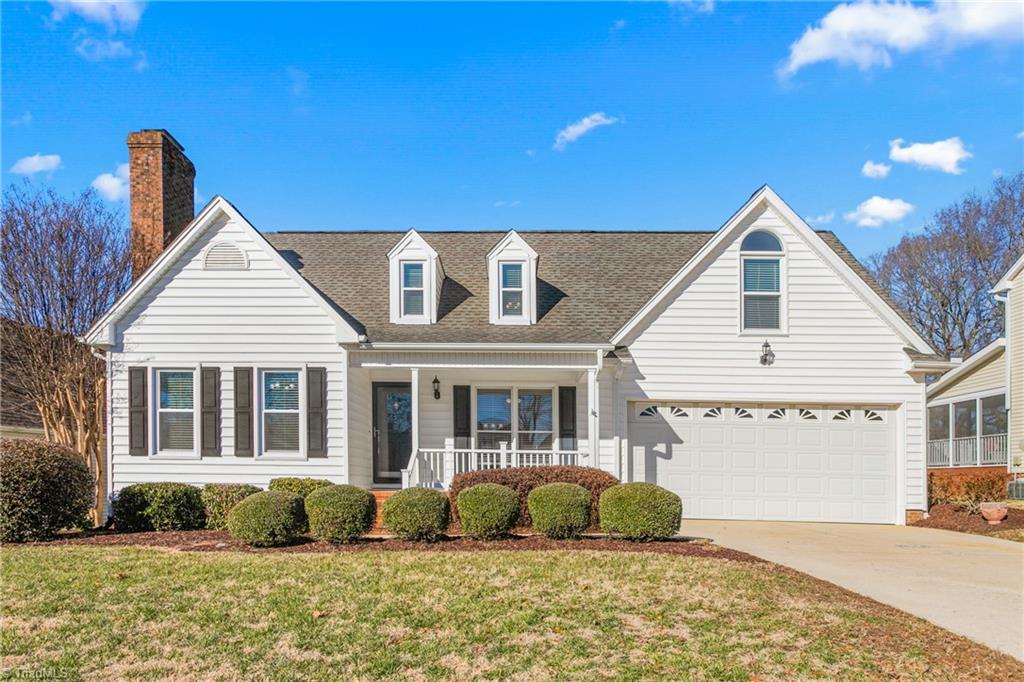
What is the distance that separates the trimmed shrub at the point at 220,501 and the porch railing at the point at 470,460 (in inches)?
116

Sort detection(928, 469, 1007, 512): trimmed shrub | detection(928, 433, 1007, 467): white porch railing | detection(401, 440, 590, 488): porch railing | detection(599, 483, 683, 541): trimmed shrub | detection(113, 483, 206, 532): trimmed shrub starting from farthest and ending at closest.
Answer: detection(928, 433, 1007, 467): white porch railing, detection(928, 469, 1007, 512): trimmed shrub, detection(401, 440, 590, 488): porch railing, detection(113, 483, 206, 532): trimmed shrub, detection(599, 483, 683, 541): trimmed shrub

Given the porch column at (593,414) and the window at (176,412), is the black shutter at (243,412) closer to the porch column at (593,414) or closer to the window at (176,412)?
the window at (176,412)

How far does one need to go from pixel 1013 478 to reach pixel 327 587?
711 inches

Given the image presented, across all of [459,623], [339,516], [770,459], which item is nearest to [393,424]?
[339,516]

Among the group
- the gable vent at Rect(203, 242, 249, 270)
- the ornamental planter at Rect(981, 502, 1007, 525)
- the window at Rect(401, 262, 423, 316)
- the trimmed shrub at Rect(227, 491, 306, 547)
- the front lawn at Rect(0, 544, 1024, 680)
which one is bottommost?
the ornamental planter at Rect(981, 502, 1007, 525)

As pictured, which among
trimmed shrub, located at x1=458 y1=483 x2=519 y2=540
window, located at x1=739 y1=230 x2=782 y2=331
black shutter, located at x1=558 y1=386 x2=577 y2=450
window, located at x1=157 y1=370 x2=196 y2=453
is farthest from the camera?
black shutter, located at x1=558 y1=386 x2=577 y2=450

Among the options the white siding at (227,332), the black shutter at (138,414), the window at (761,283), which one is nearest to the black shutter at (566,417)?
the window at (761,283)

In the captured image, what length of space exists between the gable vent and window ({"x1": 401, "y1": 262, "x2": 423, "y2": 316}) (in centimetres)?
320

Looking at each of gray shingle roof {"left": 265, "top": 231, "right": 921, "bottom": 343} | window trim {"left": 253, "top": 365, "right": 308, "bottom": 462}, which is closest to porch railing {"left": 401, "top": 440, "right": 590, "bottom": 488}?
window trim {"left": 253, "top": 365, "right": 308, "bottom": 462}

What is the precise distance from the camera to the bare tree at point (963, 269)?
1300 inches

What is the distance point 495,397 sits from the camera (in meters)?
16.4

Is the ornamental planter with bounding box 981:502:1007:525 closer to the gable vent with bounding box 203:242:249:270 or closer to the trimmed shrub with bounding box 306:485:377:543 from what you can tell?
the trimmed shrub with bounding box 306:485:377:543

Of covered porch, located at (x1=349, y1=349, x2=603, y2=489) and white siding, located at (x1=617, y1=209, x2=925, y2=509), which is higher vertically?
white siding, located at (x1=617, y1=209, x2=925, y2=509)

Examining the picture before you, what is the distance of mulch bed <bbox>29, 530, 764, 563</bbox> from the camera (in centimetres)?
991
